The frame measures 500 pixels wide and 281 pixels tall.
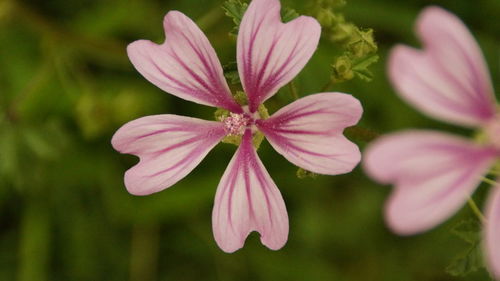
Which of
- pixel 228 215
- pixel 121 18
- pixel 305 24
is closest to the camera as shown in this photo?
→ pixel 305 24

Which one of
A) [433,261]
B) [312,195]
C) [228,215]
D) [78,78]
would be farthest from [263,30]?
[433,261]

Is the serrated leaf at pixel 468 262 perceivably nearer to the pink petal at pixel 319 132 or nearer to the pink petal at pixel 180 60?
the pink petal at pixel 319 132

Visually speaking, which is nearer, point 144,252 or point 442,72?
point 442,72

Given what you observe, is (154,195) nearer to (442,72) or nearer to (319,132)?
(319,132)

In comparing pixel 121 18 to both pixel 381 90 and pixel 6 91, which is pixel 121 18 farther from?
pixel 381 90

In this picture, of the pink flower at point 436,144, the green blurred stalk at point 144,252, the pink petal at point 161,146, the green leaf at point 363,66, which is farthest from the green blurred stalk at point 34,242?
the pink flower at point 436,144

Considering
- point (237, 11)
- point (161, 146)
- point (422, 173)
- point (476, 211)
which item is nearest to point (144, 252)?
point (161, 146)

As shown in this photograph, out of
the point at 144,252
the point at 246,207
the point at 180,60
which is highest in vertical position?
the point at 180,60
